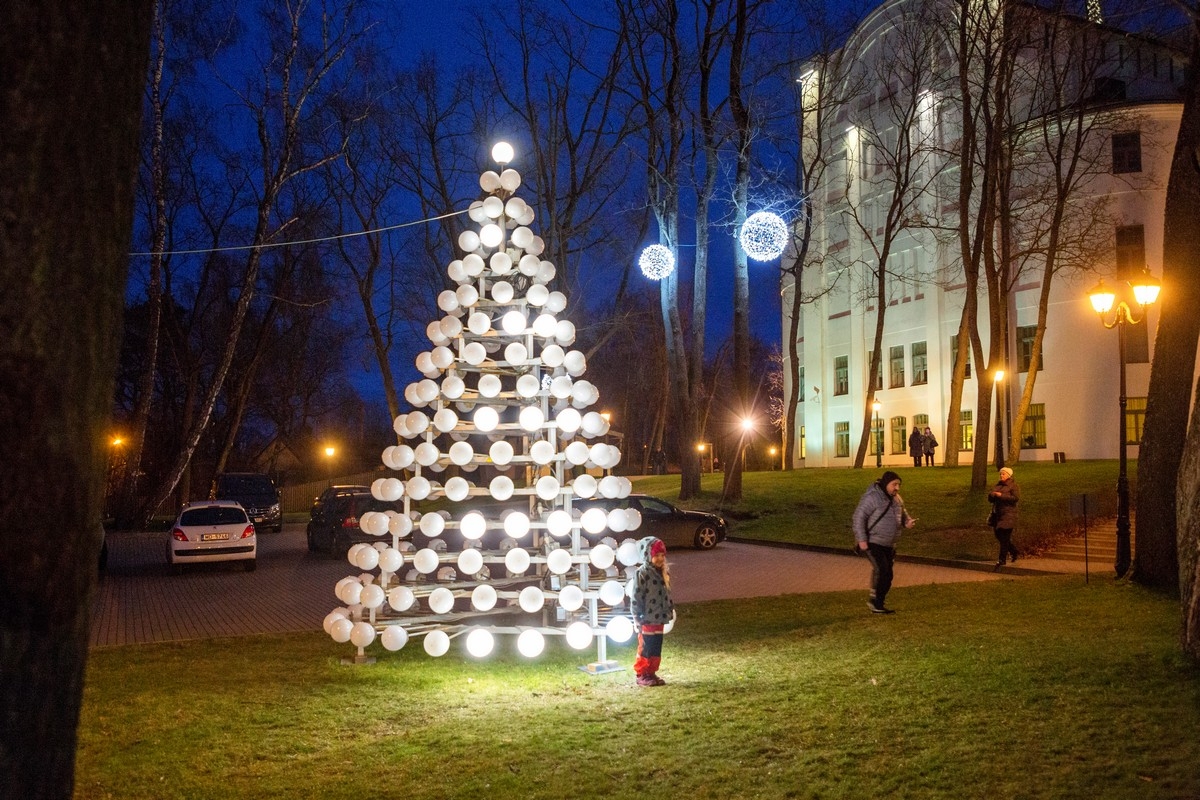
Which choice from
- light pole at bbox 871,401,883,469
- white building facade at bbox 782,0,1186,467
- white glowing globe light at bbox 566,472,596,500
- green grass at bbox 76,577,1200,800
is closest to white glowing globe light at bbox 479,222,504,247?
white glowing globe light at bbox 566,472,596,500

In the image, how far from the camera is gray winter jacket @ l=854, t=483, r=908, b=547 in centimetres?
1175

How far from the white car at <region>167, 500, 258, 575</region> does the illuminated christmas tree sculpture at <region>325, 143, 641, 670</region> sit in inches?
407

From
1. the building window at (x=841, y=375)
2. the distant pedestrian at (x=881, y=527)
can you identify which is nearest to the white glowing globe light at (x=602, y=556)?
the distant pedestrian at (x=881, y=527)

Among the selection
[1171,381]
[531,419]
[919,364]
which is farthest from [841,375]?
[531,419]

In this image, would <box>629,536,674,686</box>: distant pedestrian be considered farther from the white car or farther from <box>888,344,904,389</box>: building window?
<box>888,344,904,389</box>: building window

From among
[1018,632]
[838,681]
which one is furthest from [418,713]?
[1018,632]

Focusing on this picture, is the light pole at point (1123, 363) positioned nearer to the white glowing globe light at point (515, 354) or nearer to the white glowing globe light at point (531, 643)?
the white glowing globe light at point (515, 354)

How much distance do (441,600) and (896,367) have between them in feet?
142

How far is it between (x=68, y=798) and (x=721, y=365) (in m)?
62.6

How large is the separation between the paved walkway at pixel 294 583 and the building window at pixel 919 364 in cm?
2623

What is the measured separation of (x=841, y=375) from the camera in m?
52.3

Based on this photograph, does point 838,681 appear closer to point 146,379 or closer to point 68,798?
point 68,798

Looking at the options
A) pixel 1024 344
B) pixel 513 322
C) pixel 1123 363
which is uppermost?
pixel 1024 344

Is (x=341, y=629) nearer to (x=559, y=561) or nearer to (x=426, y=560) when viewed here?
(x=426, y=560)
